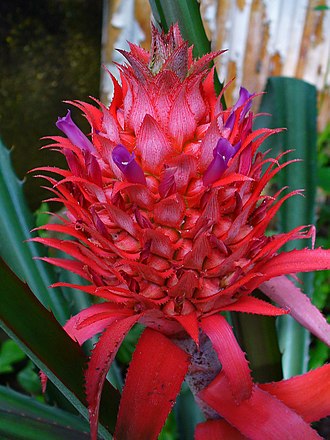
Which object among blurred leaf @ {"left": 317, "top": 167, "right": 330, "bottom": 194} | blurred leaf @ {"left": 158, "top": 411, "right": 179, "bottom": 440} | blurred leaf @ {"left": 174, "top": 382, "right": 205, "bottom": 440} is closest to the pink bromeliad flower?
blurred leaf @ {"left": 174, "top": 382, "right": 205, "bottom": 440}

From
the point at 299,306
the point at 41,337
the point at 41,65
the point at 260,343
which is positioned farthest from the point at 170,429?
the point at 41,65

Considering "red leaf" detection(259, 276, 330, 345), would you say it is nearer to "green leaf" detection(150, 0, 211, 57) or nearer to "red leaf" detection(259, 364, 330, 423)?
"red leaf" detection(259, 364, 330, 423)

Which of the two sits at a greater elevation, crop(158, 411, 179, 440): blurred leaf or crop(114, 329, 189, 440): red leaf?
crop(114, 329, 189, 440): red leaf

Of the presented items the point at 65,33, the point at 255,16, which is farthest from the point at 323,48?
the point at 65,33

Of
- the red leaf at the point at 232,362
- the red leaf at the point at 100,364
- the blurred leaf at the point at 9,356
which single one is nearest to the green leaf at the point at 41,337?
the red leaf at the point at 100,364

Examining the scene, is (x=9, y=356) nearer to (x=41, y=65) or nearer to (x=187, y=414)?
(x=187, y=414)

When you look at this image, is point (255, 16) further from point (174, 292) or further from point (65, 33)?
point (174, 292)
